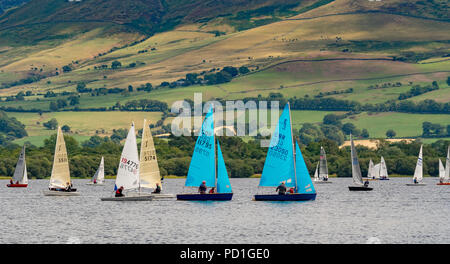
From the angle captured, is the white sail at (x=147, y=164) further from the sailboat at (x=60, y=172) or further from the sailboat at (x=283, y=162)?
the sailboat at (x=60, y=172)

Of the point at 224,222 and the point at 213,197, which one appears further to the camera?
the point at 213,197

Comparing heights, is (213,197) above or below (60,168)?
below

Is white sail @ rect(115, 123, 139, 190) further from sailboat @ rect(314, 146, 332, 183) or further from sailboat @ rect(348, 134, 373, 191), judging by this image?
sailboat @ rect(314, 146, 332, 183)

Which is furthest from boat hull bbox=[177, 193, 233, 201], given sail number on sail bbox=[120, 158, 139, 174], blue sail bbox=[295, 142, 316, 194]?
sail number on sail bbox=[120, 158, 139, 174]

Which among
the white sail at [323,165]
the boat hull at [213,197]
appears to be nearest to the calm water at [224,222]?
the boat hull at [213,197]

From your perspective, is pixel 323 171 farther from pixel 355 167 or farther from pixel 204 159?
pixel 204 159

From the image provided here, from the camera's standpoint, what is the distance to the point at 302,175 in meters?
87.2

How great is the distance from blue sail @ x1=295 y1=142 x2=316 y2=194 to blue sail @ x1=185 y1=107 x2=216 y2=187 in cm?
922

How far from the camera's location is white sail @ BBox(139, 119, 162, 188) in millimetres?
92875

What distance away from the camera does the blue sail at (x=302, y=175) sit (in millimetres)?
86312

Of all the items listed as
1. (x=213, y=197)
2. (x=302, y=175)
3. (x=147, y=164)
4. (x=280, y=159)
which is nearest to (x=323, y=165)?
(x=147, y=164)

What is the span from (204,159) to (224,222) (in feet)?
43.1
